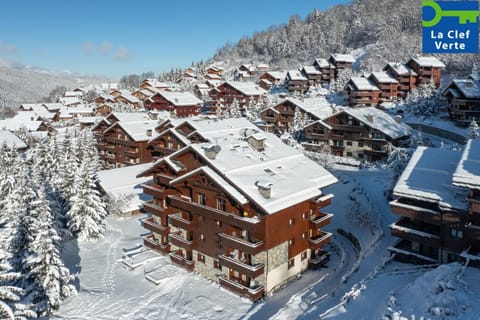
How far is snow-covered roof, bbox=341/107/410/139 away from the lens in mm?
57138

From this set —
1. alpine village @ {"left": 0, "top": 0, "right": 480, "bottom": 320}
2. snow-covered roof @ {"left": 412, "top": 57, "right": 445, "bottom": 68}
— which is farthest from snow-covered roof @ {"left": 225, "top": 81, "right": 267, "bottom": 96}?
alpine village @ {"left": 0, "top": 0, "right": 480, "bottom": 320}

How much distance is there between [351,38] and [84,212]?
A: 132124 millimetres

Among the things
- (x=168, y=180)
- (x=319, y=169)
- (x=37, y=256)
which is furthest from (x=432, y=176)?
(x=37, y=256)

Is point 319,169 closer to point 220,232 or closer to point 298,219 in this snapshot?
point 298,219

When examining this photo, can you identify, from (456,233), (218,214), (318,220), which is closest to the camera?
(456,233)

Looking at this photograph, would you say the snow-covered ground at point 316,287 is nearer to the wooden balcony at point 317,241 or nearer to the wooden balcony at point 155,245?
the wooden balcony at point 155,245

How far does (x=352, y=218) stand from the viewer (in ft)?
128

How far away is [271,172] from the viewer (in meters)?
31.2

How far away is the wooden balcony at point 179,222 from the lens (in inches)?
1259

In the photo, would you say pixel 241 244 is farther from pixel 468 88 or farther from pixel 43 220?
pixel 468 88

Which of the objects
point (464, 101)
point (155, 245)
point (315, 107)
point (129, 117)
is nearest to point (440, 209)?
point (155, 245)

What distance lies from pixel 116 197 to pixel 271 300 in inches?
1026

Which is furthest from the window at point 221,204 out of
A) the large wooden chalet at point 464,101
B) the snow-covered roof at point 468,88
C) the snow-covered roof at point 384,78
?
the snow-covered roof at point 384,78

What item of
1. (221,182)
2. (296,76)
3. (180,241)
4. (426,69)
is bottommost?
(180,241)
